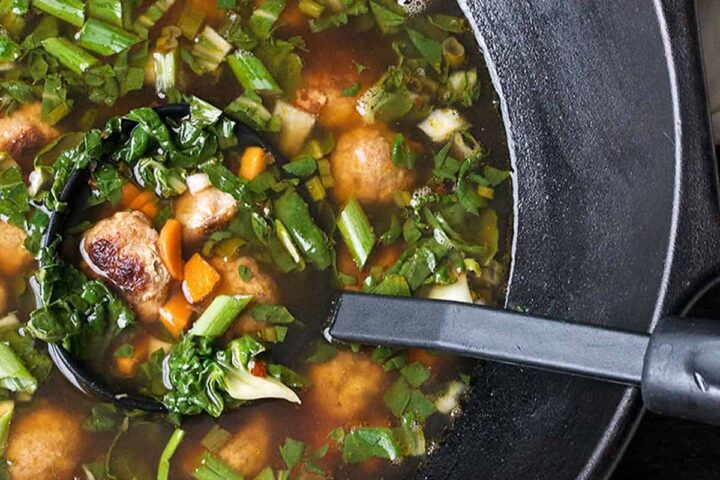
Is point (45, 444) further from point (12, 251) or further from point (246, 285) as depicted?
point (246, 285)

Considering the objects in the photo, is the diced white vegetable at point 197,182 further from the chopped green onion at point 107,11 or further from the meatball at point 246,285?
the chopped green onion at point 107,11

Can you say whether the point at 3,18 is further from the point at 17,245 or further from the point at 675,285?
the point at 675,285

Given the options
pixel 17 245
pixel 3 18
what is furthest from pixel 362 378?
pixel 3 18

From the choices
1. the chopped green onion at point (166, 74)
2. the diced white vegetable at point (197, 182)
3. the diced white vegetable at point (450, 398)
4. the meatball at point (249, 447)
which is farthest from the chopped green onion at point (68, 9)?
the diced white vegetable at point (450, 398)

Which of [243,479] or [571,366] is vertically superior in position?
[571,366]

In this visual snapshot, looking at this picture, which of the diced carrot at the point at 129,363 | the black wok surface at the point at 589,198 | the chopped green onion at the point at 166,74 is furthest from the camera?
the chopped green onion at the point at 166,74

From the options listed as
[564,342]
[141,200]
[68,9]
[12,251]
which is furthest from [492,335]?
[68,9]
